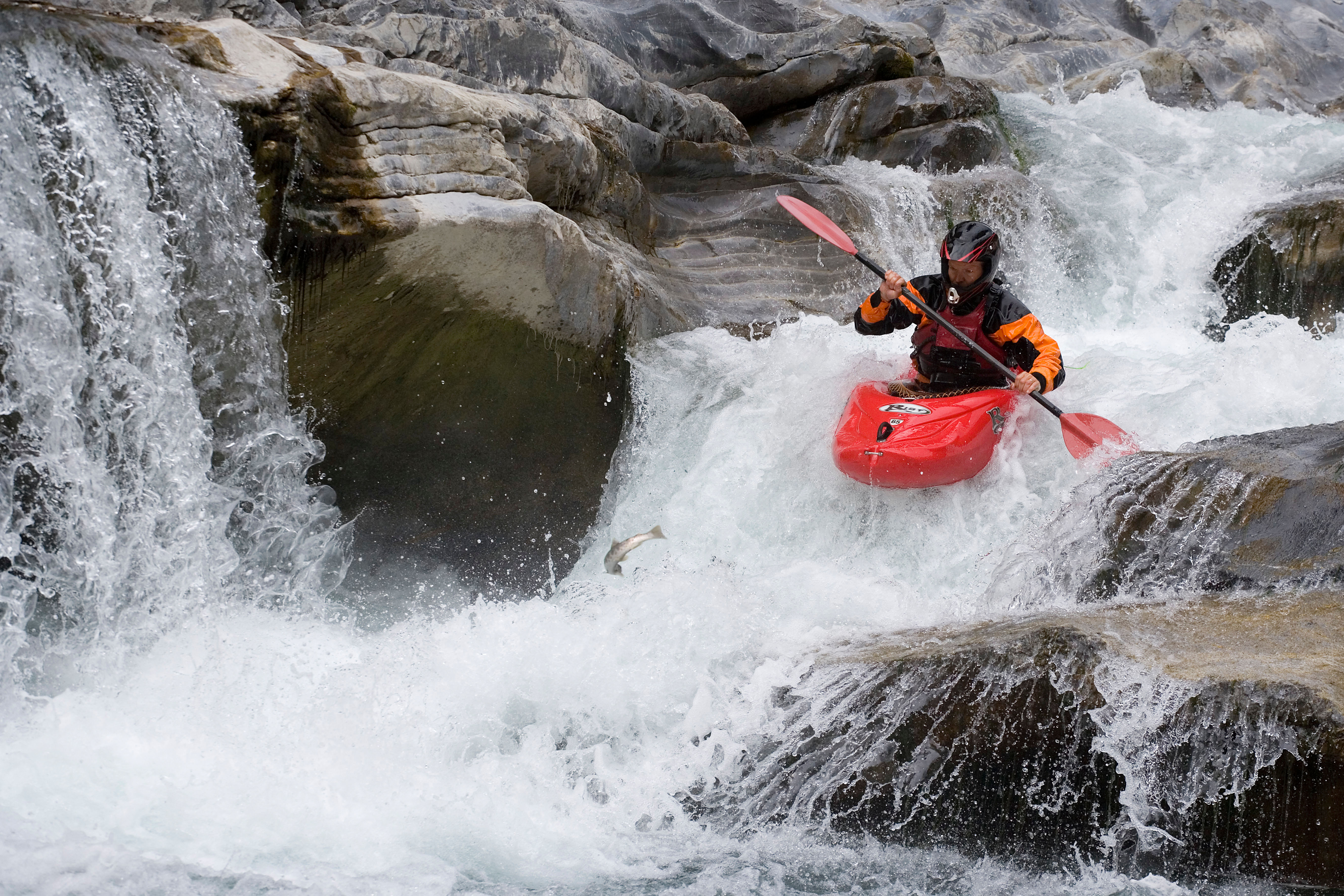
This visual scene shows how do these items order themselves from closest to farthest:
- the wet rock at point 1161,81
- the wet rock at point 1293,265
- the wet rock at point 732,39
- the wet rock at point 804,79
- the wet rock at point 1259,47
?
the wet rock at point 1293,265, the wet rock at point 732,39, the wet rock at point 804,79, the wet rock at point 1161,81, the wet rock at point 1259,47

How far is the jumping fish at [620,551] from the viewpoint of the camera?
179 inches

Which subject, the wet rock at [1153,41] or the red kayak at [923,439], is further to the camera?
the wet rock at [1153,41]

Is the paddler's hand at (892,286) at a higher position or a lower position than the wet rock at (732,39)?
lower

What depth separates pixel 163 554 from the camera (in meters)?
3.82

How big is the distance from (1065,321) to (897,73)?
3466 mm

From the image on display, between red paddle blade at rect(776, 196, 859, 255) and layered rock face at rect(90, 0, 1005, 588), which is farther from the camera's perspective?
red paddle blade at rect(776, 196, 859, 255)

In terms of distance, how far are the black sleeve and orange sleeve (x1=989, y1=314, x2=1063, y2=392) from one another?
1.29ft

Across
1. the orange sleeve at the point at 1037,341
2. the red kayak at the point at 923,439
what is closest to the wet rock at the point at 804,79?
the orange sleeve at the point at 1037,341

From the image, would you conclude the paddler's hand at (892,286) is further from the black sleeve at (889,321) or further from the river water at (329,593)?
the river water at (329,593)

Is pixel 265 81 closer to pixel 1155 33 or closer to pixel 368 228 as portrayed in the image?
pixel 368 228

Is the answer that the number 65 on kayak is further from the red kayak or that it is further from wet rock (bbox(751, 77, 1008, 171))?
wet rock (bbox(751, 77, 1008, 171))

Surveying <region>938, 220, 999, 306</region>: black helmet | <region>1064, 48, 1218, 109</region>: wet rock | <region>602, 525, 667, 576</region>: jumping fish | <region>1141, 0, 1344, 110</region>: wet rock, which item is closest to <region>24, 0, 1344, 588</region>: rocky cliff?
<region>602, 525, 667, 576</region>: jumping fish

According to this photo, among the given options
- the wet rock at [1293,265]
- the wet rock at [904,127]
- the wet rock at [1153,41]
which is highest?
the wet rock at [1153,41]

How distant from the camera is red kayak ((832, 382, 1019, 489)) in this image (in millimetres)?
4512
